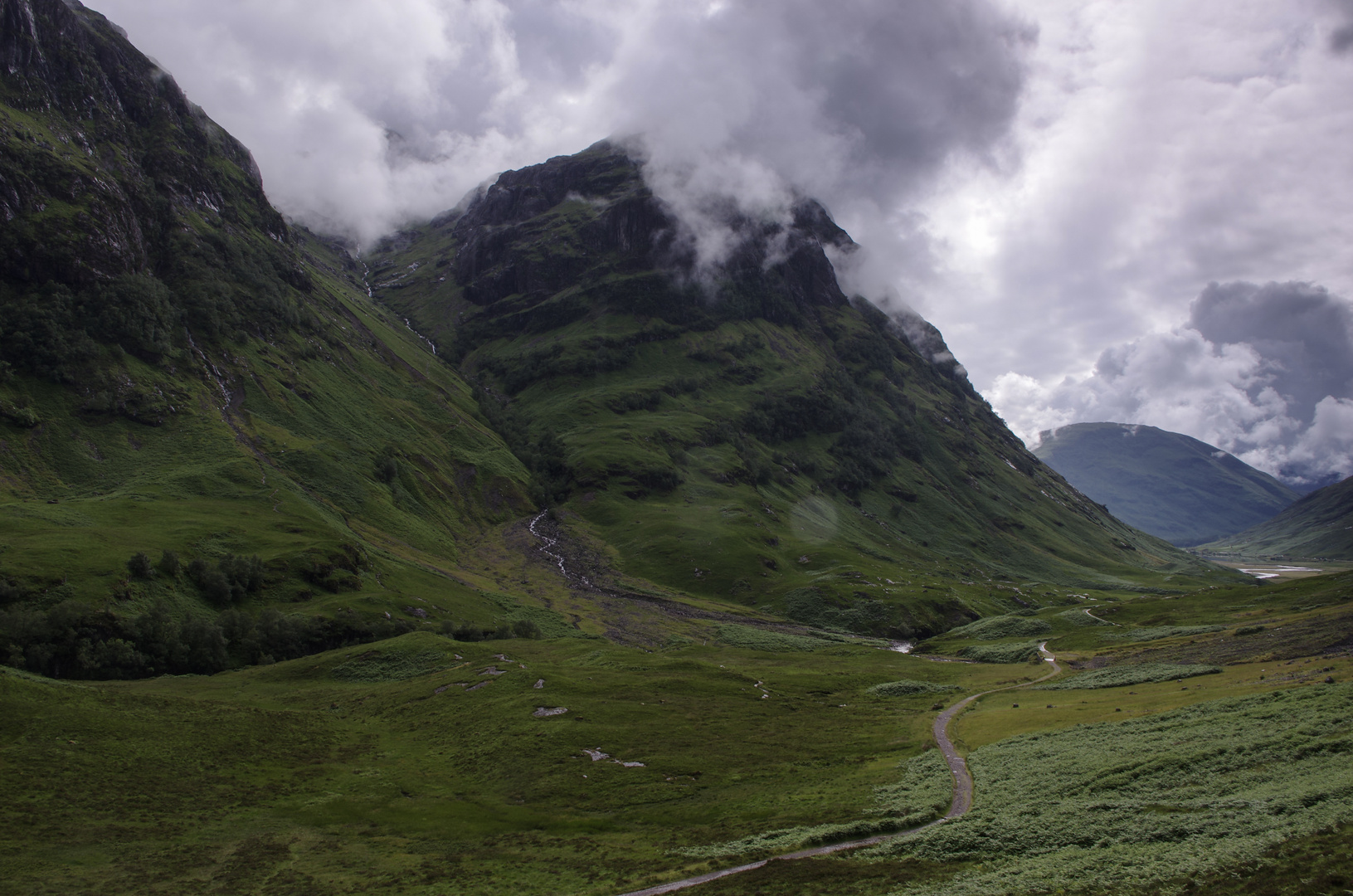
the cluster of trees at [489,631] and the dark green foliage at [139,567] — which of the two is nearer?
the dark green foliage at [139,567]

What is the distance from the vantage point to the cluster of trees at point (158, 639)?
92188mm

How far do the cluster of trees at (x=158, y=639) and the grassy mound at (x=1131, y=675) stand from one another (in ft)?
371

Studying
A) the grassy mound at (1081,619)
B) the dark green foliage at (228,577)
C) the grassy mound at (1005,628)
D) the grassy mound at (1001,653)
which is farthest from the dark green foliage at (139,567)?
the grassy mound at (1081,619)

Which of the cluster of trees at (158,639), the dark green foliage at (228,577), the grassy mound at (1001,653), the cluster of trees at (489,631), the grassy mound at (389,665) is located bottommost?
the grassy mound at (1001,653)

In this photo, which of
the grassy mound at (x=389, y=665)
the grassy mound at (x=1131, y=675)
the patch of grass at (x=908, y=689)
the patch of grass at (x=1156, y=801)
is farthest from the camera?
the patch of grass at (x=908, y=689)

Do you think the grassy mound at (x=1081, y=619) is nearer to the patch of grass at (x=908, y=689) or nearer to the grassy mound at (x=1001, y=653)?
the grassy mound at (x=1001, y=653)

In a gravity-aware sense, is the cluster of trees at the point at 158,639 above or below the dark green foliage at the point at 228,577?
below

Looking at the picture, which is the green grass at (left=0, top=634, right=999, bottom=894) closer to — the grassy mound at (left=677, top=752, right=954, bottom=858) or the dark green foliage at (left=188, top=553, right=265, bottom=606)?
the grassy mound at (left=677, top=752, right=954, bottom=858)

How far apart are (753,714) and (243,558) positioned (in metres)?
103

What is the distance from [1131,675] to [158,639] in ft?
454

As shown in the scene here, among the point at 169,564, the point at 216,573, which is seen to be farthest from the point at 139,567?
the point at 216,573

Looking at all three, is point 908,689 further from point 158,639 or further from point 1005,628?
point 158,639

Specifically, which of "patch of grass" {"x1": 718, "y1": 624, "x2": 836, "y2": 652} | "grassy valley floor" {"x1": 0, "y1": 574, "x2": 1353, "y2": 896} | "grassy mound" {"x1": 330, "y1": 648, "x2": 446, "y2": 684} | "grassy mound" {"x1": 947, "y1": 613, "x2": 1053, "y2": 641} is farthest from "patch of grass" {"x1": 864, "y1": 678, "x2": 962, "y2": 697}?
"grassy mound" {"x1": 330, "y1": 648, "x2": 446, "y2": 684}

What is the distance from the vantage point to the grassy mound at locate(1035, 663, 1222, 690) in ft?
267
